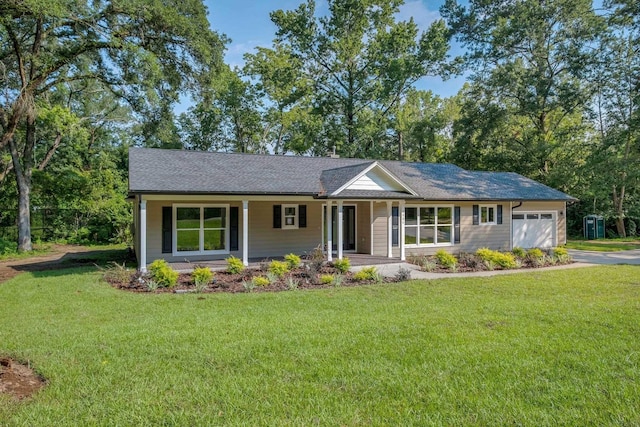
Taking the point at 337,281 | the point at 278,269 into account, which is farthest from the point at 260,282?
the point at 337,281

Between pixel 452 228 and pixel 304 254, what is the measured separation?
655 centimetres

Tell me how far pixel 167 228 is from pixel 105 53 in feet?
39.6

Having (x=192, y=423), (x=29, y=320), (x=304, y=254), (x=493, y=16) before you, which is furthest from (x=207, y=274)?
(x=493, y=16)

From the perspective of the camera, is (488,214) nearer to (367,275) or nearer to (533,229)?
(533,229)

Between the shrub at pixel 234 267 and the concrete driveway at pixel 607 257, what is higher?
the shrub at pixel 234 267

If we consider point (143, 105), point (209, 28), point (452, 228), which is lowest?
point (452, 228)

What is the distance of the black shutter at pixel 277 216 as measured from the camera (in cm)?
1451

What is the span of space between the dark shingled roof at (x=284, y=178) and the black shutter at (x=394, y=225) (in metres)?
1.18

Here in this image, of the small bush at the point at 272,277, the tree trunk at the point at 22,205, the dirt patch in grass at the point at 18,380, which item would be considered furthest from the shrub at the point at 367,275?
the tree trunk at the point at 22,205

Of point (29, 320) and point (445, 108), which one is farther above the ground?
point (445, 108)

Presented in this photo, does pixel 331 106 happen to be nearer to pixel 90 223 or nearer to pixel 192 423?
pixel 90 223

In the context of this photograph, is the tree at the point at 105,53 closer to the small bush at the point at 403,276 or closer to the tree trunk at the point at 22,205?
the tree trunk at the point at 22,205

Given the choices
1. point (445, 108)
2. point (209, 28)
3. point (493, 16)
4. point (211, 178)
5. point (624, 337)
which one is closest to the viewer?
point (624, 337)

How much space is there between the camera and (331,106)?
100.0ft
